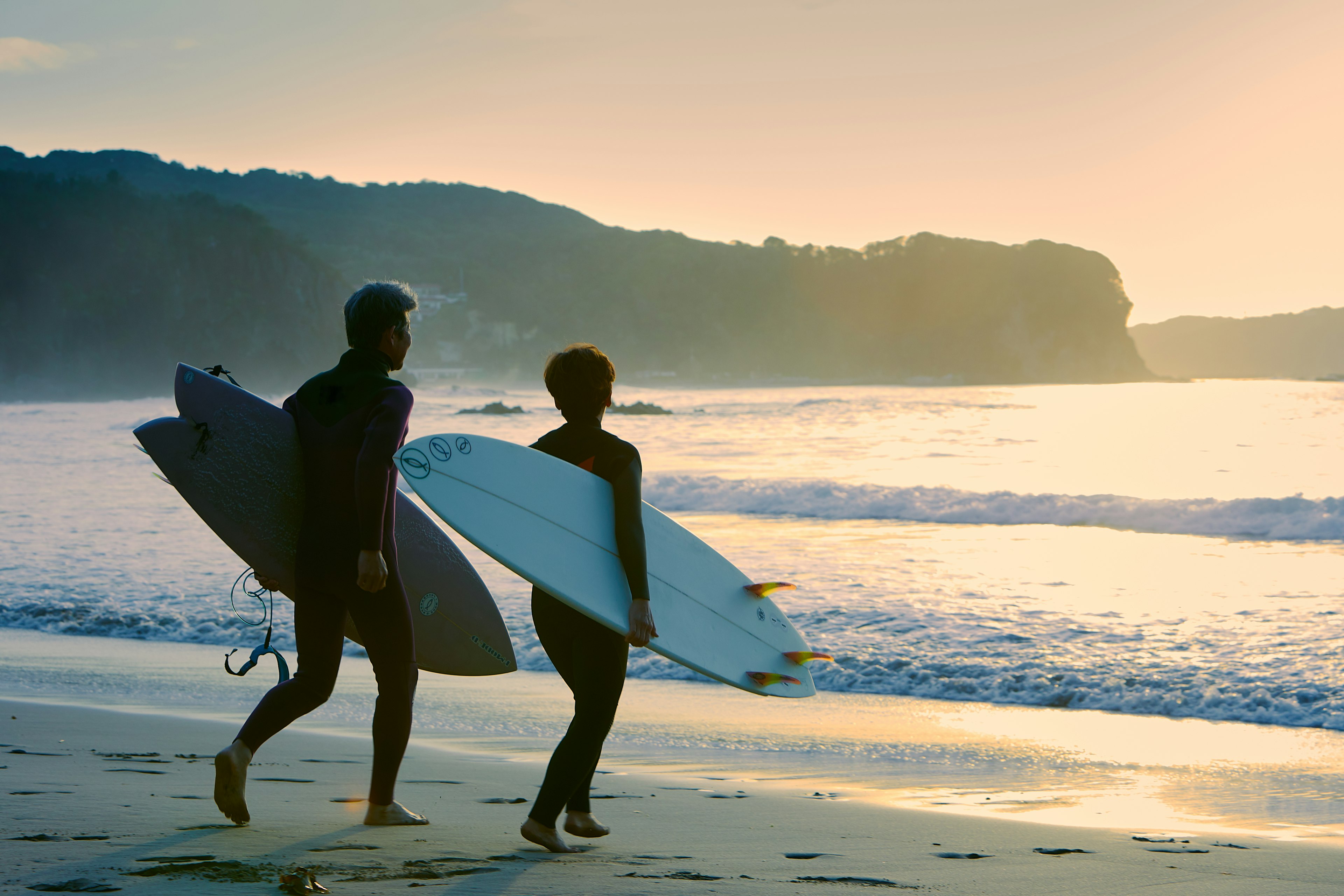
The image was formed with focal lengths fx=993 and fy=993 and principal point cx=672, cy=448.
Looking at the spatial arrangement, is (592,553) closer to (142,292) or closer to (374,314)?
(374,314)

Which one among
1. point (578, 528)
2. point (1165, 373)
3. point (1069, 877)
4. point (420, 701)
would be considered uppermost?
point (1165, 373)

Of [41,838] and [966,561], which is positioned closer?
[41,838]

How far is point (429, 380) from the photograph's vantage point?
360 ft

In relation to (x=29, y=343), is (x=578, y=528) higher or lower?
lower

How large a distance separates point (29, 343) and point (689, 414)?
6070 centimetres

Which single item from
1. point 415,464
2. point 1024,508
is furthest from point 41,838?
point 1024,508

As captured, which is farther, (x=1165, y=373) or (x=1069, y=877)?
(x=1165, y=373)

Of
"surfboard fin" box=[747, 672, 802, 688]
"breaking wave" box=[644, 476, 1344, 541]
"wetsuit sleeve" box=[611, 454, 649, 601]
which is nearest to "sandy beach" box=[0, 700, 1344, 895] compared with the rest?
"surfboard fin" box=[747, 672, 802, 688]

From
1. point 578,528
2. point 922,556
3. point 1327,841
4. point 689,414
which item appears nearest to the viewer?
point 578,528

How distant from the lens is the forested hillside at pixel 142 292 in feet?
265

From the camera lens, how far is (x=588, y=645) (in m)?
2.55

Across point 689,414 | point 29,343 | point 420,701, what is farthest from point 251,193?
point 420,701

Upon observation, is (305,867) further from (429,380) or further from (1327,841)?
(429,380)

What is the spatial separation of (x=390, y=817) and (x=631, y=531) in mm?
1024
